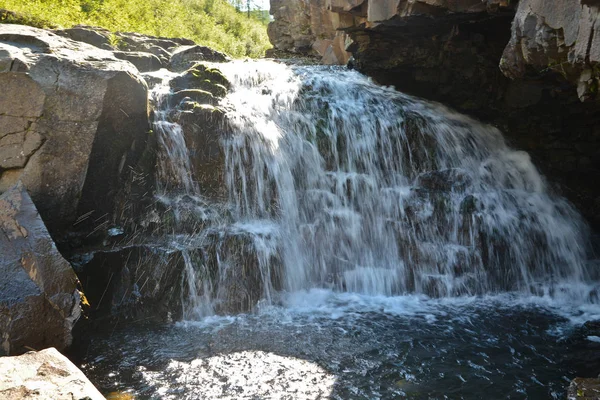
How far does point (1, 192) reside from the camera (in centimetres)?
644

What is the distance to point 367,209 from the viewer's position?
343 inches

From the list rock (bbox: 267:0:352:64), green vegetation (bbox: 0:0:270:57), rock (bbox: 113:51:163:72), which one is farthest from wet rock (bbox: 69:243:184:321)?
rock (bbox: 267:0:352:64)

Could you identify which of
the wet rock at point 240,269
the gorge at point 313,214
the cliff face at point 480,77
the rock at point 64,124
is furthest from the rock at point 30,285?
the cliff face at point 480,77

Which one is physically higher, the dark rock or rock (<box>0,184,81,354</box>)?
the dark rock

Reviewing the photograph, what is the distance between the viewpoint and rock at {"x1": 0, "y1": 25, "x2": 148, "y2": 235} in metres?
6.68

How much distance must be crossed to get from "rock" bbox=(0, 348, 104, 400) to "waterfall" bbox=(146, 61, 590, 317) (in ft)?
8.48

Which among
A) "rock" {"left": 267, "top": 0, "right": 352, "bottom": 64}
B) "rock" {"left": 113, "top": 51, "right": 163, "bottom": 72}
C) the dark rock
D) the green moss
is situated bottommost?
the dark rock

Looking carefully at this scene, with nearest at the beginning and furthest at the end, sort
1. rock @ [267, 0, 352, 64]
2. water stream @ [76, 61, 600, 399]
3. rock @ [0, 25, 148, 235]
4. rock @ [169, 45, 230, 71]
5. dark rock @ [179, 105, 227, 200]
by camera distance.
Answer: water stream @ [76, 61, 600, 399] → rock @ [0, 25, 148, 235] → dark rock @ [179, 105, 227, 200] → rock @ [169, 45, 230, 71] → rock @ [267, 0, 352, 64]

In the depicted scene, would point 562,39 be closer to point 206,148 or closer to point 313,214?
point 313,214

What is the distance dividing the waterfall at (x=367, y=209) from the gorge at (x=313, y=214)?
0.04 meters

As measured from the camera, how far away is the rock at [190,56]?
35.8 feet

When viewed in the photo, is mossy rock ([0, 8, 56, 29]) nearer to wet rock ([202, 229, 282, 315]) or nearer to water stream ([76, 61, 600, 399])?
water stream ([76, 61, 600, 399])

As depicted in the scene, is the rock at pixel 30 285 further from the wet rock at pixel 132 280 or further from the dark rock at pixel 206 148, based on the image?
the dark rock at pixel 206 148

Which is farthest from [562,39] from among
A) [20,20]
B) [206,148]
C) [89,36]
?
[20,20]
